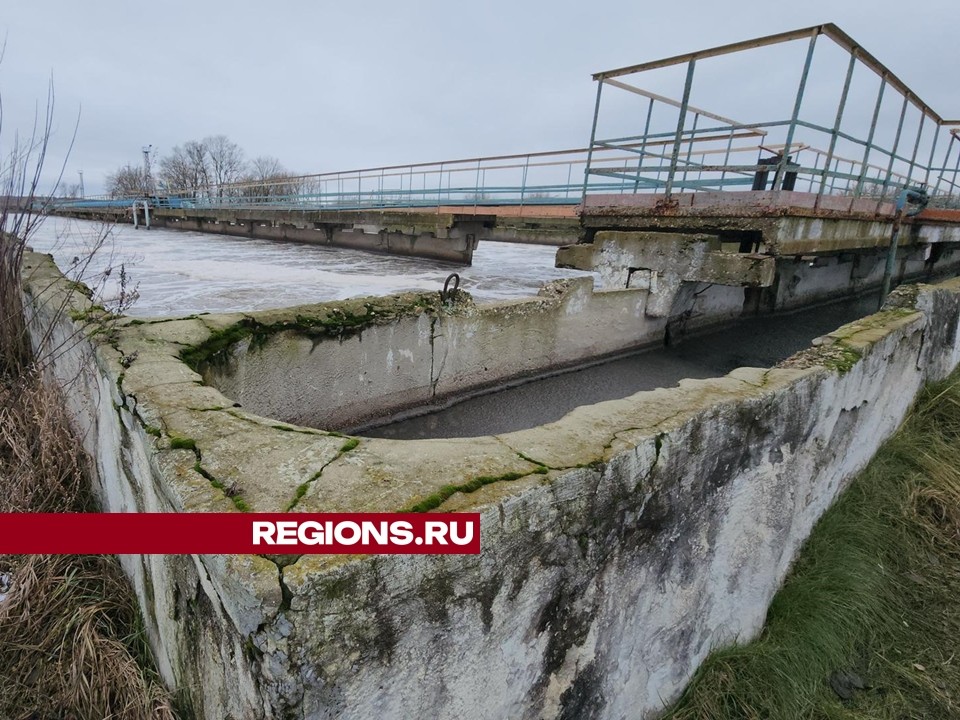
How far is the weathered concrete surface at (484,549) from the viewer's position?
1350 millimetres

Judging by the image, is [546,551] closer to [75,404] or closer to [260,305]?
[75,404]

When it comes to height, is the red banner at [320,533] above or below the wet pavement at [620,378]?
above

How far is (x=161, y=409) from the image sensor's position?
2064mm

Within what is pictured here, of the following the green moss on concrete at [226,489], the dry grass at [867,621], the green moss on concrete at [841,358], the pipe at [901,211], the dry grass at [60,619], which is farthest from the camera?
the pipe at [901,211]

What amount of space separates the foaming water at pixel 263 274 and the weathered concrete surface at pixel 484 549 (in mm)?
3246

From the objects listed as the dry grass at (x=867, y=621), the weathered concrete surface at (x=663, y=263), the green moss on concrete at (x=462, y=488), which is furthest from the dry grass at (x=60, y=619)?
the weathered concrete surface at (x=663, y=263)

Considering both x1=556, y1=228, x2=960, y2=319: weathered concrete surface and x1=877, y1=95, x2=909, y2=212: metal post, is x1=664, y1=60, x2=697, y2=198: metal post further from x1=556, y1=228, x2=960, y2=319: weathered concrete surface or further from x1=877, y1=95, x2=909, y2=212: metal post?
x1=877, y1=95, x2=909, y2=212: metal post

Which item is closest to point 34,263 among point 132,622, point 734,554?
point 132,622

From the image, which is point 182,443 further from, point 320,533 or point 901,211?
point 901,211

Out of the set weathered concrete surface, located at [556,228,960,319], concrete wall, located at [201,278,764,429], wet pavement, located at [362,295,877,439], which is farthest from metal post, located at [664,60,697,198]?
wet pavement, located at [362,295,877,439]

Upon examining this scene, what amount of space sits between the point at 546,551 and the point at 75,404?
359 centimetres

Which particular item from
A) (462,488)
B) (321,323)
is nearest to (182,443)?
(462,488)

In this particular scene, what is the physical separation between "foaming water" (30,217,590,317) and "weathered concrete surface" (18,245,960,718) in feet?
10.7

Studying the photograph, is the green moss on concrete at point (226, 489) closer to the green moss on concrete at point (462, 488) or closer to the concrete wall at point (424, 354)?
the green moss on concrete at point (462, 488)
